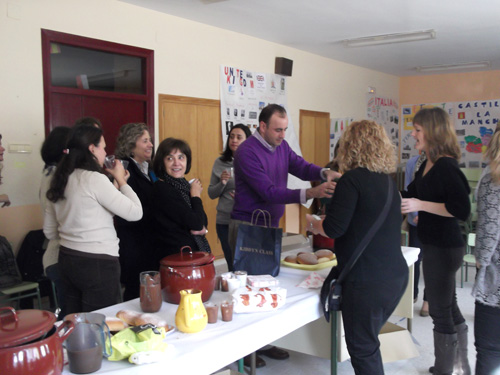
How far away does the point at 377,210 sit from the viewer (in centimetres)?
175

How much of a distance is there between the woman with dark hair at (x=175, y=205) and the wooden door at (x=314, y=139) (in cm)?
450

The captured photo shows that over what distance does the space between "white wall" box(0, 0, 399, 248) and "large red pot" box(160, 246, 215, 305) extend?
2506mm

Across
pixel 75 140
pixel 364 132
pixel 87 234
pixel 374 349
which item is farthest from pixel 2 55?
pixel 374 349

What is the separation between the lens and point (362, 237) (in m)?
1.75

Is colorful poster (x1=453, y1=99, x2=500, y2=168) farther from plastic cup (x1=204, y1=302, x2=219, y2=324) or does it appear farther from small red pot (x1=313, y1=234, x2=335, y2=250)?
plastic cup (x1=204, y1=302, x2=219, y2=324)

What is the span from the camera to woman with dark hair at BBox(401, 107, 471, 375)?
2.18 meters

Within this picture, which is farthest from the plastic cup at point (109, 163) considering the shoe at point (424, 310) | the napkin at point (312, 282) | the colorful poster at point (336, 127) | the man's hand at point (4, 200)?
the colorful poster at point (336, 127)

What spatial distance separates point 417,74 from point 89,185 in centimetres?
834

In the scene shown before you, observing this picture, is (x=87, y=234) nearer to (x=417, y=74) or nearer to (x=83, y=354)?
(x=83, y=354)

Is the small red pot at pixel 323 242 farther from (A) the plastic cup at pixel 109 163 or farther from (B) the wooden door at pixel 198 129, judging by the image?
(B) the wooden door at pixel 198 129

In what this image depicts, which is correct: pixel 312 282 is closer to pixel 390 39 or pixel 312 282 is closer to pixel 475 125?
pixel 390 39

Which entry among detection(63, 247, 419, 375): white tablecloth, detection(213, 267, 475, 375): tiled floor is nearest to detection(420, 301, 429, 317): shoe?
detection(213, 267, 475, 375): tiled floor

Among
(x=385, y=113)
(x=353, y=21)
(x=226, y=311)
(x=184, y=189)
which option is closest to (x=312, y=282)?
(x=226, y=311)

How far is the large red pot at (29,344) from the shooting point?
106cm
